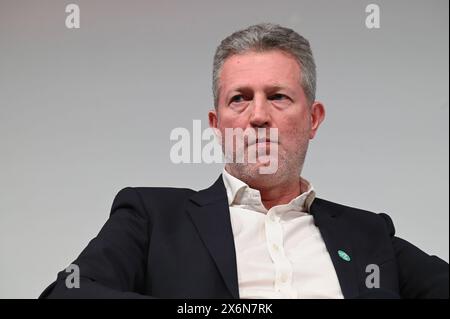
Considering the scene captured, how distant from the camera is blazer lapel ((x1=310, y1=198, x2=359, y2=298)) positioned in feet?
4.28

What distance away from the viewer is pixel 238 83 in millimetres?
1499

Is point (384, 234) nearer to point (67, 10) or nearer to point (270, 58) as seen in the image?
point (270, 58)

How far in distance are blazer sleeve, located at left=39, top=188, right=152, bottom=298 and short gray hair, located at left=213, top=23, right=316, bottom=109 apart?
44 cm

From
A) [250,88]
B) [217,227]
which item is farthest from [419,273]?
[250,88]

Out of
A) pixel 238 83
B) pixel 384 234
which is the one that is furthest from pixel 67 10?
pixel 384 234

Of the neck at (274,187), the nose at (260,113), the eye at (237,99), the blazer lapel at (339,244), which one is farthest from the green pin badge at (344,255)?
the eye at (237,99)

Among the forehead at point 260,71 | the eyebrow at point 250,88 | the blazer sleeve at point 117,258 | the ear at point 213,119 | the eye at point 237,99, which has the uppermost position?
the forehead at point 260,71

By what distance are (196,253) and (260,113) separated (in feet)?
1.37

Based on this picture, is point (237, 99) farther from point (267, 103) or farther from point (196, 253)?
point (196, 253)

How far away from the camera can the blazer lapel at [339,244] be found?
130 centimetres

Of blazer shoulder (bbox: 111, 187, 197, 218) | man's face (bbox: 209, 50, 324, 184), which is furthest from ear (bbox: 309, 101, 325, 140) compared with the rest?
blazer shoulder (bbox: 111, 187, 197, 218)

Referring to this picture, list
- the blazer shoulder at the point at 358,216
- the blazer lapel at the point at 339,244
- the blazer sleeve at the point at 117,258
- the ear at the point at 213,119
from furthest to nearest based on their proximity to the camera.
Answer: the ear at the point at 213,119 < the blazer shoulder at the point at 358,216 < the blazer lapel at the point at 339,244 < the blazer sleeve at the point at 117,258

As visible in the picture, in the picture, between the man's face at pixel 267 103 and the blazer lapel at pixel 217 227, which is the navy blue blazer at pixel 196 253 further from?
the man's face at pixel 267 103

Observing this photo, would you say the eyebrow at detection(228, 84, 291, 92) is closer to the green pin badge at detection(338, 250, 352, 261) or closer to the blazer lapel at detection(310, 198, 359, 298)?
the blazer lapel at detection(310, 198, 359, 298)
